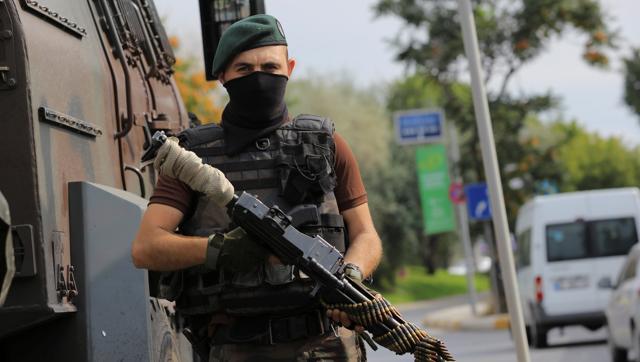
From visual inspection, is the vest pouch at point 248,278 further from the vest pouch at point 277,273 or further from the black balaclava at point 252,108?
the black balaclava at point 252,108

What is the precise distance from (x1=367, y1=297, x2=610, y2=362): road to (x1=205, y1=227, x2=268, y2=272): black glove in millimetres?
13275

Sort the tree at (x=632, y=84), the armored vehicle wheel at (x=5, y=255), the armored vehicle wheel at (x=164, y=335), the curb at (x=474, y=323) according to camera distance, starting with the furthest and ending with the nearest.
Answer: the tree at (x=632, y=84) → the curb at (x=474, y=323) → the armored vehicle wheel at (x=164, y=335) → the armored vehicle wheel at (x=5, y=255)

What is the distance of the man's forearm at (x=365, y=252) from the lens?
4.65m

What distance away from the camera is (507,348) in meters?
22.0

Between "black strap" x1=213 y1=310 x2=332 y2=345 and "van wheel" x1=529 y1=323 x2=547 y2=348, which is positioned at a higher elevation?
"black strap" x1=213 y1=310 x2=332 y2=345

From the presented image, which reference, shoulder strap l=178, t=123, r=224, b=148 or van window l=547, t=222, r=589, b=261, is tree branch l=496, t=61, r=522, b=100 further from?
shoulder strap l=178, t=123, r=224, b=148

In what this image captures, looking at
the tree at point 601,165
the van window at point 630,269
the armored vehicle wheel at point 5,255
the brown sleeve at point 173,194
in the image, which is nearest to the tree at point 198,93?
the van window at point 630,269

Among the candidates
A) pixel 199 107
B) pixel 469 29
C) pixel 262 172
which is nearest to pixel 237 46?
pixel 262 172

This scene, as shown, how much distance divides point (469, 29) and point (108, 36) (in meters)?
4.14

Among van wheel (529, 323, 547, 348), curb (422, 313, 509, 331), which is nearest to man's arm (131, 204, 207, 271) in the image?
van wheel (529, 323, 547, 348)

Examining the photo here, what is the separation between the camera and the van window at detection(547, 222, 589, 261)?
906 inches

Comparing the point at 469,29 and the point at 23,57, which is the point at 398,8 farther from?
the point at 23,57

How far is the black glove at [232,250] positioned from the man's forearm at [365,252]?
13.3 inches

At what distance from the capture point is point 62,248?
15.8 ft
